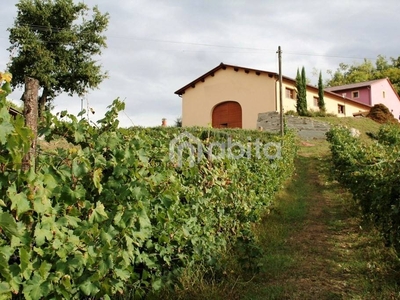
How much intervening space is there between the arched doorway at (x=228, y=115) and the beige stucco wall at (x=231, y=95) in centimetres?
38

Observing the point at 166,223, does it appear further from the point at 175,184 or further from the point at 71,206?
the point at 71,206

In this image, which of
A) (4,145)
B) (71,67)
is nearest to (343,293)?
(4,145)

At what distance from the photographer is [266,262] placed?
17.3 feet

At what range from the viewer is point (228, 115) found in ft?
102

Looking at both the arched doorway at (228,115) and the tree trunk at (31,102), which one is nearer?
the tree trunk at (31,102)

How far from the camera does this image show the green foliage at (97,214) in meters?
2.01

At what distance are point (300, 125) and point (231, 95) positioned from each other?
639 cm

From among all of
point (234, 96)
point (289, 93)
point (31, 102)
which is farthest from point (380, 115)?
point (31, 102)

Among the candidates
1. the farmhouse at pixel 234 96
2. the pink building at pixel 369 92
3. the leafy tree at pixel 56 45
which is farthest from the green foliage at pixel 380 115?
the leafy tree at pixel 56 45

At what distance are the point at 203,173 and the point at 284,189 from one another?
7.71 m

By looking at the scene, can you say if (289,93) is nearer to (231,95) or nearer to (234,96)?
(234,96)

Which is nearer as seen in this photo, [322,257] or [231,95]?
[322,257]

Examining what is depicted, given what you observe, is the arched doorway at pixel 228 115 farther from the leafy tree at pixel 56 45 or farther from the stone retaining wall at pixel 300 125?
the leafy tree at pixel 56 45

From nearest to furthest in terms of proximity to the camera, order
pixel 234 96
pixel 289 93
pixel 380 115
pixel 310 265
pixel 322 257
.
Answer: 1. pixel 310 265
2. pixel 322 257
3. pixel 234 96
4. pixel 289 93
5. pixel 380 115
